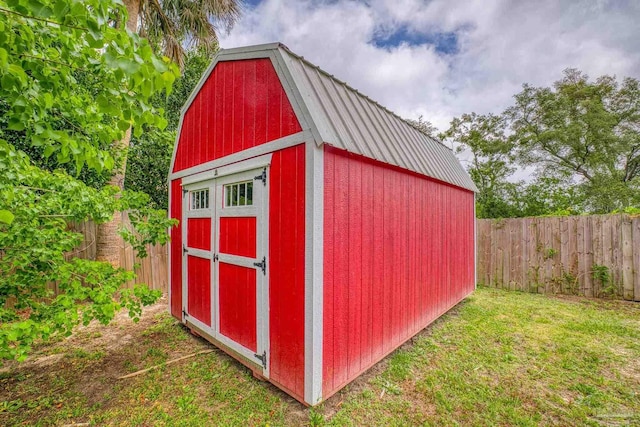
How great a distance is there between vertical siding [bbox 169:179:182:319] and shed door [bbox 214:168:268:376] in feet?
3.87

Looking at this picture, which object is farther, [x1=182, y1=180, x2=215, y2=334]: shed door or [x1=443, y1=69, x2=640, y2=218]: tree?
[x1=443, y1=69, x2=640, y2=218]: tree

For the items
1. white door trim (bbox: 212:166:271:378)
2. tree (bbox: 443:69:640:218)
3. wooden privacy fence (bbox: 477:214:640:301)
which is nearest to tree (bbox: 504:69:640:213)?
tree (bbox: 443:69:640:218)

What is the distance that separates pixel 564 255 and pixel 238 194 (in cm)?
698

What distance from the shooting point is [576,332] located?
3.88 metres

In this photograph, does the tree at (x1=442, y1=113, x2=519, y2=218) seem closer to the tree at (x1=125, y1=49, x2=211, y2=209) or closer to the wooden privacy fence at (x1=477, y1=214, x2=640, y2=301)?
the wooden privacy fence at (x1=477, y1=214, x2=640, y2=301)

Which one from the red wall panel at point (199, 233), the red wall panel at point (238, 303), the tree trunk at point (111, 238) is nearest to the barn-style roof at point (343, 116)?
the red wall panel at point (238, 303)

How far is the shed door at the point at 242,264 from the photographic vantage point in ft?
8.73

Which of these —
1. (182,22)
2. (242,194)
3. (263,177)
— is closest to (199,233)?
(242,194)

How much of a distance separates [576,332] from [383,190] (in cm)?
373

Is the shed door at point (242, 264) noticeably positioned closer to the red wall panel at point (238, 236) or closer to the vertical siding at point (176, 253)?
the red wall panel at point (238, 236)

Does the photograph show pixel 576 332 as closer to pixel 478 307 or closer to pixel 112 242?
pixel 478 307

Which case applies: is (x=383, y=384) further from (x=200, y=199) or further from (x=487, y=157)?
(x=487, y=157)

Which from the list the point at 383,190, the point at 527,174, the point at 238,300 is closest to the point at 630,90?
the point at 527,174

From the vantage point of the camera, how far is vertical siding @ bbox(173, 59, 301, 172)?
2.59 metres
